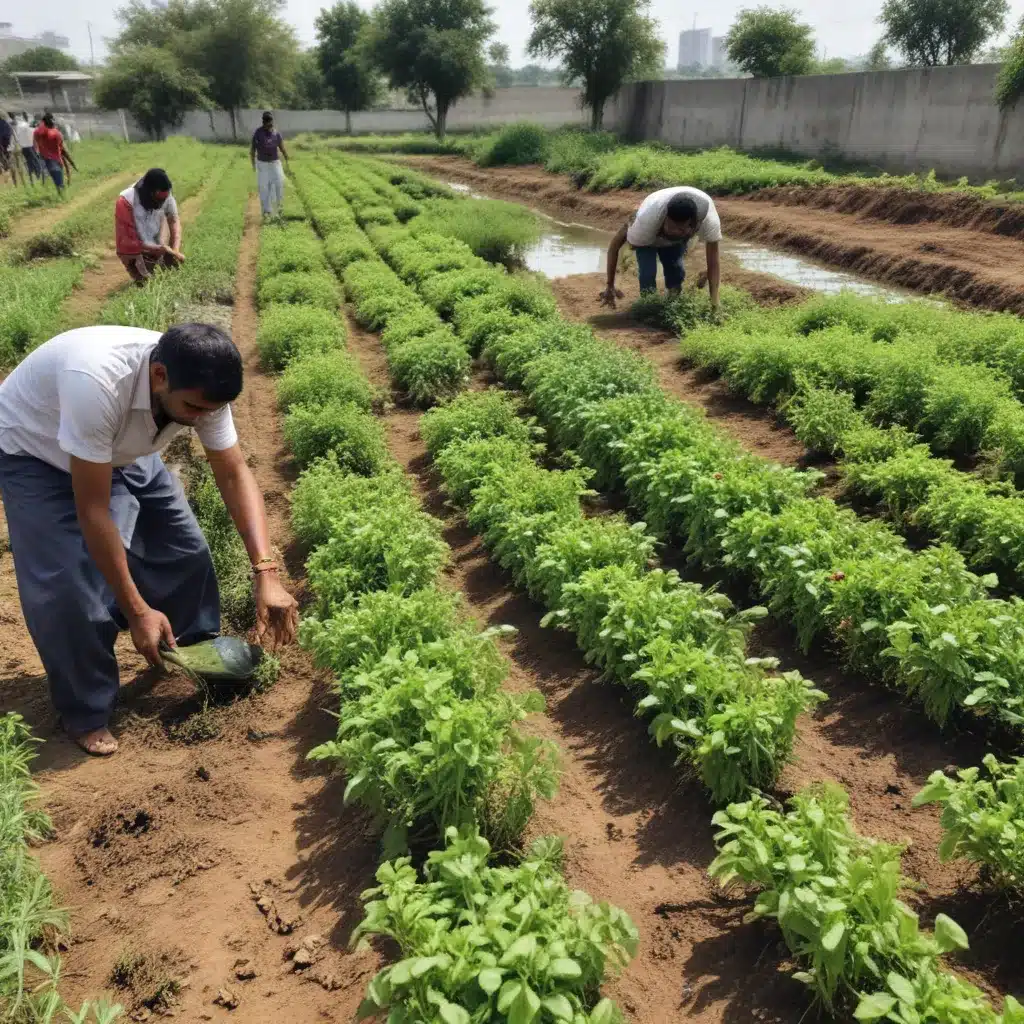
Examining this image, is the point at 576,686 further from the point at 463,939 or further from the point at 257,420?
the point at 257,420

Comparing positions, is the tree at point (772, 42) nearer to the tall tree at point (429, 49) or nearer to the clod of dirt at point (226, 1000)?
the tall tree at point (429, 49)

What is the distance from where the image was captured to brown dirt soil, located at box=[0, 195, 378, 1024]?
2.74m

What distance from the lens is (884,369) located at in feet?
23.0

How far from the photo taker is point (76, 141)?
37875mm

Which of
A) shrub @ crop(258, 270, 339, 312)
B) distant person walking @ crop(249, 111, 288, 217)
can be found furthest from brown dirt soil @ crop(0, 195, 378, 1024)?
distant person walking @ crop(249, 111, 288, 217)

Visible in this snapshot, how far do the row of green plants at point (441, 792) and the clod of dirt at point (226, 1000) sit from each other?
427 mm

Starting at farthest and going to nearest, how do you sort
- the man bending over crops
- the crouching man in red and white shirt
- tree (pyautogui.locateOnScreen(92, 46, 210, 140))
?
tree (pyautogui.locateOnScreen(92, 46, 210, 140)) < the crouching man in red and white shirt < the man bending over crops

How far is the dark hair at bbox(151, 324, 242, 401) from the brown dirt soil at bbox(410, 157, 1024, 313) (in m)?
11.0

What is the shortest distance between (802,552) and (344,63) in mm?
58729

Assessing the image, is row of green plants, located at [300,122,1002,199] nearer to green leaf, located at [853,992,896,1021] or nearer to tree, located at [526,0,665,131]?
tree, located at [526,0,665,131]

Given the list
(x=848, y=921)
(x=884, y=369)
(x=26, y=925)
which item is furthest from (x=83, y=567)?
(x=884, y=369)

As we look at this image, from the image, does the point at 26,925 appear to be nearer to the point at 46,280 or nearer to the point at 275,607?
the point at 275,607

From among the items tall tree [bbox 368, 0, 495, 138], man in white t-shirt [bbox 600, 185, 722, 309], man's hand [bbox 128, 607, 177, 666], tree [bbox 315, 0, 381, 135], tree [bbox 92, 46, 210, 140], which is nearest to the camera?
man's hand [bbox 128, 607, 177, 666]

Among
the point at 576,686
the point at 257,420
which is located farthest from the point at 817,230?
the point at 576,686
